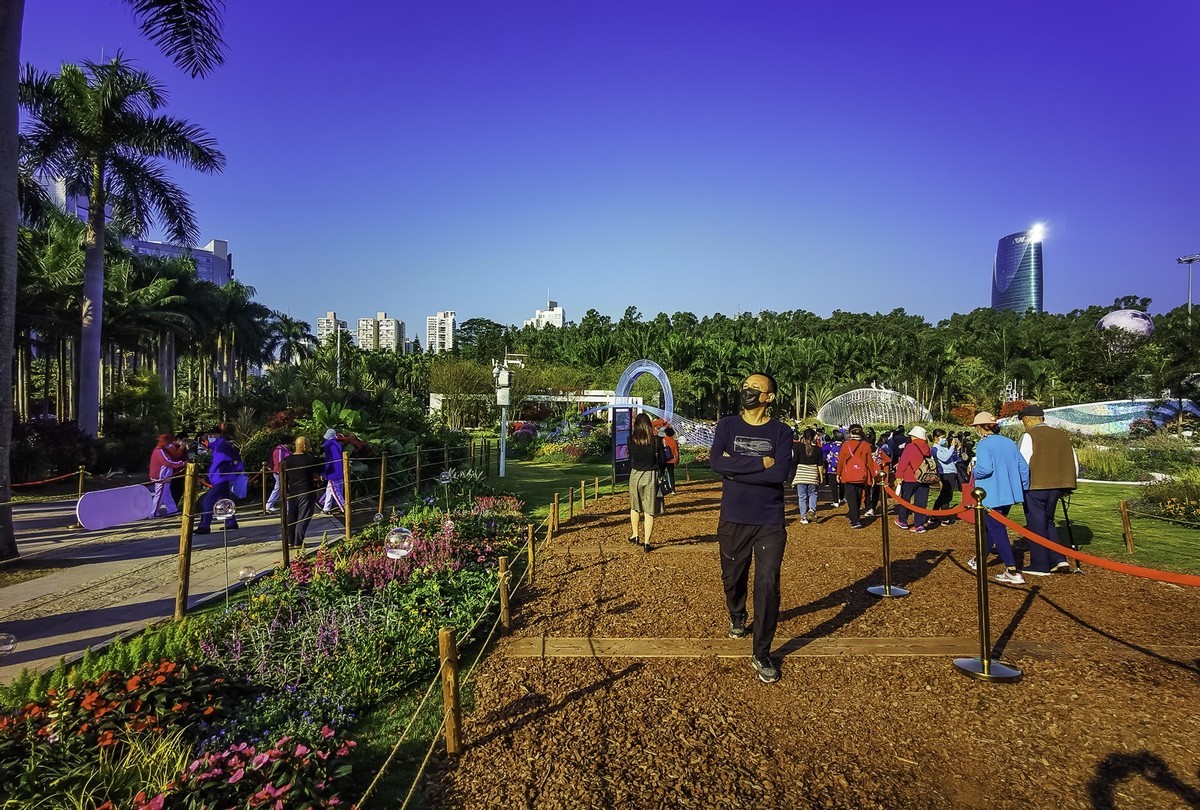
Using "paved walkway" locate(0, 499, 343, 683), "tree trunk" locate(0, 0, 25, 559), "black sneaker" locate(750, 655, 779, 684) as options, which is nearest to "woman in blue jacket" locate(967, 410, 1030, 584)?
"black sneaker" locate(750, 655, 779, 684)

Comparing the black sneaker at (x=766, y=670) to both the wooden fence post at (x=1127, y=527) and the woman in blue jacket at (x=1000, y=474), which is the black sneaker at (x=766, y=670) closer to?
the woman in blue jacket at (x=1000, y=474)

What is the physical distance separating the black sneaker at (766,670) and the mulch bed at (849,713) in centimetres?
6

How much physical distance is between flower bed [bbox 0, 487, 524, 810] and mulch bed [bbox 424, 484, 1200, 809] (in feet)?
2.14

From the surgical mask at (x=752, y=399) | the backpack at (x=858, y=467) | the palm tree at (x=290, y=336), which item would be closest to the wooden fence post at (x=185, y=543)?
the surgical mask at (x=752, y=399)

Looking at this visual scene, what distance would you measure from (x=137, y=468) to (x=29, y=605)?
537 inches

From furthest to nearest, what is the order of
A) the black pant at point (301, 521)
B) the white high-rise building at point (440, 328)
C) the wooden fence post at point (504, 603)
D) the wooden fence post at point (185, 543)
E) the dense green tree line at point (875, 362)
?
the white high-rise building at point (440, 328), the dense green tree line at point (875, 362), the black pant at point (301, 521), the wooden fence post at point (185, 543), the wooden fence post at point (504, 603)

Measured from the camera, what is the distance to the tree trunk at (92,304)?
676 inches

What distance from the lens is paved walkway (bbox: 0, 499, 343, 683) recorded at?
221 inches

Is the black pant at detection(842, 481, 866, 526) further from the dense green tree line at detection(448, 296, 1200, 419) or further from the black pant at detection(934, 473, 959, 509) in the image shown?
the dense green tree line at detection(448, 296, 1200, 419)

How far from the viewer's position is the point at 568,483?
16.6 meters

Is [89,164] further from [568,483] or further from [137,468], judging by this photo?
[568,483]

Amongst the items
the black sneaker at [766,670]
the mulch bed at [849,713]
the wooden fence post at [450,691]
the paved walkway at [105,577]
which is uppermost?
the wooden fence post at [450,691]

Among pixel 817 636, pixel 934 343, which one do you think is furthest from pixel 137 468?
pixel 934 343

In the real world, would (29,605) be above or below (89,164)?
below
